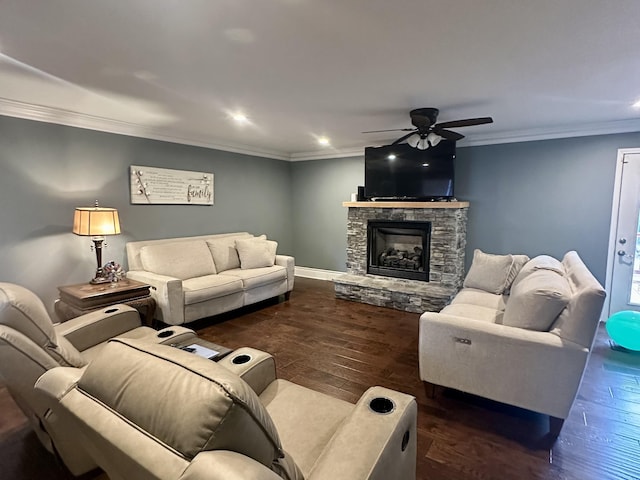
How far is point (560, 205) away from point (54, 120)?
5908 mm

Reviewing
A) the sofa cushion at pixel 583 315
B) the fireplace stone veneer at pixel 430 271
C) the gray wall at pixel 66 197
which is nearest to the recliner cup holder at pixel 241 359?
the sofa cushion at pixel 583 315

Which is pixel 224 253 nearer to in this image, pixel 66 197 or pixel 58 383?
pixel 66 197

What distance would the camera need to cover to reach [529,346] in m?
2.09

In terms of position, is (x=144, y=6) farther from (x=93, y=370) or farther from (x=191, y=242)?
(x=191, y=242)

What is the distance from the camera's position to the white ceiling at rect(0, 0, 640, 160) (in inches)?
66.1

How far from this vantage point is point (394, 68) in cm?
237

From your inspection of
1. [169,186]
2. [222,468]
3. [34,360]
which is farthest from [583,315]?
[169,186]

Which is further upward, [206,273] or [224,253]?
[224,253]

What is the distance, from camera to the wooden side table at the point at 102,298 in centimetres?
308

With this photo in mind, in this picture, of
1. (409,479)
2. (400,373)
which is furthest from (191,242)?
(409,479)

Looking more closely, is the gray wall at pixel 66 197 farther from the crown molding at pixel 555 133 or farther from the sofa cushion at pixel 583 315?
the sofa cushion at pixel 583 315

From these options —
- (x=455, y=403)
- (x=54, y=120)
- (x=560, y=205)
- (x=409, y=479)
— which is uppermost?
(x=54, y=120)

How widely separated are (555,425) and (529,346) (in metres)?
0.55

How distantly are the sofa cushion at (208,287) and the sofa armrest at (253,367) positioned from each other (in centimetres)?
215
